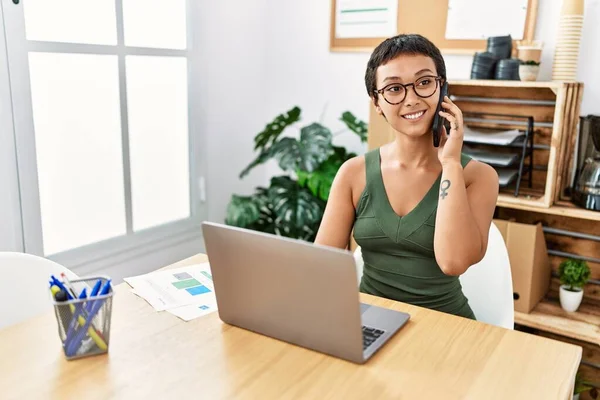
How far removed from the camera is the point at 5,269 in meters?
1.33

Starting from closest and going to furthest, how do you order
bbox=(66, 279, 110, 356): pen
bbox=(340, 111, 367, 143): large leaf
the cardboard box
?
1. bbox=(66, 279, 110, 356): pen
2. the cardboard box
3. bbox=(340, 111, 367, 143): large leaf

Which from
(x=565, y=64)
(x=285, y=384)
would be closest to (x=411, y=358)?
(x=285, y=384)

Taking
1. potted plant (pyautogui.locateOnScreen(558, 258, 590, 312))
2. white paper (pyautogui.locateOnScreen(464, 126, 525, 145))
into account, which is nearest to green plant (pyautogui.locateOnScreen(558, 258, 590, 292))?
potted plant (pyautogui.locateOnScreen(558, 258, 590, 312))

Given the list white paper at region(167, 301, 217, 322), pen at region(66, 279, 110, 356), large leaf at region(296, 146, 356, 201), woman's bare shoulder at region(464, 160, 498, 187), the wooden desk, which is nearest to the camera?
the wooden desk

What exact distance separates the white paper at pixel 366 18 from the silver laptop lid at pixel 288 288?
1875mm

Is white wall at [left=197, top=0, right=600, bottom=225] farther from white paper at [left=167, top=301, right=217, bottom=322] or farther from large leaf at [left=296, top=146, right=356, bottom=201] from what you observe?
white paper at [left=167, top=301, right=217, bottom=322]

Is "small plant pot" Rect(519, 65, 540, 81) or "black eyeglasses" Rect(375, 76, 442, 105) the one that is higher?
"small plant pot" Rect(519, 65, 540, 81)

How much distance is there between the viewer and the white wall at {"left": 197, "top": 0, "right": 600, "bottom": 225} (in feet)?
9.35

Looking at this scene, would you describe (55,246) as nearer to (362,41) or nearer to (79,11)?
(79,11)

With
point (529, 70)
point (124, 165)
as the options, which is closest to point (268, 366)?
point (529, 70)

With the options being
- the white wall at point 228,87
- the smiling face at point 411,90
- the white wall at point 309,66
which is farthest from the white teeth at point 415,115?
the white wall at point 228,87

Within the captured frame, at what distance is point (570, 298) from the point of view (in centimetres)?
214

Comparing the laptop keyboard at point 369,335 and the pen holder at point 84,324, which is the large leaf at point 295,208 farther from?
the pen holder at point 84,324

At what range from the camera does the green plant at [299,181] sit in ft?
8.38
